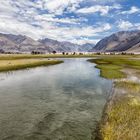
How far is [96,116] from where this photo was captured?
2706 cm

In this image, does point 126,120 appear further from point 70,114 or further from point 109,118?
point 70,114

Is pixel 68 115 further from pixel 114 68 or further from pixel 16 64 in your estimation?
pixel 16 64

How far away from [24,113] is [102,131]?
11.0 meters

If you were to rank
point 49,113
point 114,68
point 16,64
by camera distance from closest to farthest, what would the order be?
point 49,113 → point 114,68 → point 16,64

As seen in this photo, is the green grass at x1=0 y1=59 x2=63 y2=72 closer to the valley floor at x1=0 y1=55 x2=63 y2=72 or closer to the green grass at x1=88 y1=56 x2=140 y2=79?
the valley floor at x1=0 y1=55 x2=63 y2=72

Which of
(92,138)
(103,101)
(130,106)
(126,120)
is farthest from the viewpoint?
(103,101)

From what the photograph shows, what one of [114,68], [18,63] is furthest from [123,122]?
[18,63]

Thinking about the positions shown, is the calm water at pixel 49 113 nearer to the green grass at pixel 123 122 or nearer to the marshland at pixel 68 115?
the marshland at pixel 68 115

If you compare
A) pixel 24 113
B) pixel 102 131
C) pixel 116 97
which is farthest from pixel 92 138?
pixel 116 97

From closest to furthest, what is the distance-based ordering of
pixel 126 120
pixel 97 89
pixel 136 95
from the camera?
pixel 126 120, pixel 136 95, pixel 97 89

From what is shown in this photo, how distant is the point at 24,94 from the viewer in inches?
1532

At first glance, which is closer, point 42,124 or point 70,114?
point 42,124

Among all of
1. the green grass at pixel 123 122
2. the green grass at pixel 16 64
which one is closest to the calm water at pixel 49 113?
the green grass at pixel 123 122

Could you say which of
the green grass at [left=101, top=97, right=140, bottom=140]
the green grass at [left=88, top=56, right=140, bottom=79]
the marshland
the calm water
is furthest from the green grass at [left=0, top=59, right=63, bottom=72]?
the green grass at [left=101, top=97, right=140, bottom=140]
